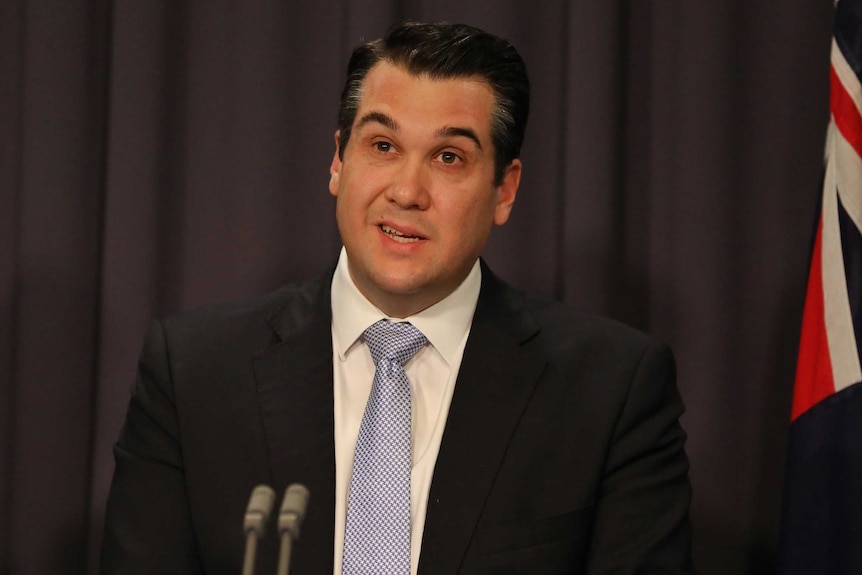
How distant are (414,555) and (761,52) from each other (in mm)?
1434

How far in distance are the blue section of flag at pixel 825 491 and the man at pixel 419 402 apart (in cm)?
24

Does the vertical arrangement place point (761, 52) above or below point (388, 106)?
above

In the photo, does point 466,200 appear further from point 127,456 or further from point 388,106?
point 127,456

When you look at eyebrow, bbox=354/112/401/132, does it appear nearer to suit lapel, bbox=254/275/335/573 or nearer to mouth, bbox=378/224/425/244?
mouth, bbox=378/224/425/244

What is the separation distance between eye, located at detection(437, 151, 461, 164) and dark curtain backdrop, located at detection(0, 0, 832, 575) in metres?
0.55

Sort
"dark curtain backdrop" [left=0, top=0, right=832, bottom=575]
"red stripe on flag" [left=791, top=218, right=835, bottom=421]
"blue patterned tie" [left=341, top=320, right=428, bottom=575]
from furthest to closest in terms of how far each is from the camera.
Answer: "dark curtain backdrop" [left=0, top=0, right=832, bottom=575], "red stripe on flag" [left=791, top=218, right=835, bottom=421], "blue patterned tie" [left=341, top=320, right=428, bottom=575]

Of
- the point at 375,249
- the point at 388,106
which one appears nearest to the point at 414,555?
the point at 375,249

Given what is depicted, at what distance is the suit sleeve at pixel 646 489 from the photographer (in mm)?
2049

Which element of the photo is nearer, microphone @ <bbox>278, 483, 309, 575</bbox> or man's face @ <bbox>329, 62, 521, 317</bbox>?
microphone @ <bbox>278, 483, 309, 575</bbox>

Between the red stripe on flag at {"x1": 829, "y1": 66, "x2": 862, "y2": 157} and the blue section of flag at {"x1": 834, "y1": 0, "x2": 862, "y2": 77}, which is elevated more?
the blue section of flag at {"x1": 834, "y1": 0, "x2": 862, "y2": 77}

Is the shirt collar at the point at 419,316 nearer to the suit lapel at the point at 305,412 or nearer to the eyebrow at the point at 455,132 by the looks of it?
the suit lapel at the point at 305,412

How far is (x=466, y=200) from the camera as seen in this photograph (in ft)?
7.04

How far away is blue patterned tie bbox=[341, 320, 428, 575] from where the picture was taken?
1979mm

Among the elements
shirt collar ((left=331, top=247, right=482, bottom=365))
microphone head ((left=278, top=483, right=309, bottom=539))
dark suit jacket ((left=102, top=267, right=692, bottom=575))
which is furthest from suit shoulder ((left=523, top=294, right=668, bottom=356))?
microphone head ((left=278, top=483, right=309, bottom=539))
